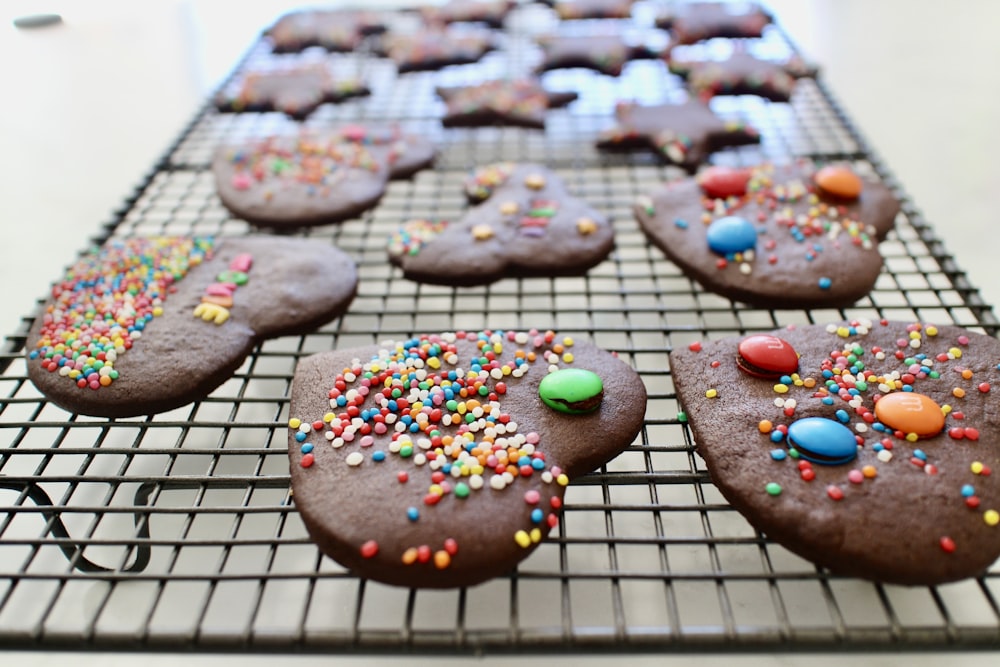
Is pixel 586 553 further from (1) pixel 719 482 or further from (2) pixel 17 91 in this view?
(2) pixel 17 91

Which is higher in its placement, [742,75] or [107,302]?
[742,75]

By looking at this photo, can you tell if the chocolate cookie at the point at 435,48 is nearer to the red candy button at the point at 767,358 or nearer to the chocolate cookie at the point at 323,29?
the chocolate cookie at the point at 323,29

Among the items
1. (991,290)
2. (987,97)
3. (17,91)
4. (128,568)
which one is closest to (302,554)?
(128,568)

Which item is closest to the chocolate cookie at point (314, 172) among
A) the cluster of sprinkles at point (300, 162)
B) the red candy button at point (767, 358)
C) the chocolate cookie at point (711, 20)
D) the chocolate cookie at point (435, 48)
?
the cluster of sprinkles at point (300, 162)

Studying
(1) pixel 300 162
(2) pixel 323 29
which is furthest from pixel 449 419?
(2) pixel 323 29

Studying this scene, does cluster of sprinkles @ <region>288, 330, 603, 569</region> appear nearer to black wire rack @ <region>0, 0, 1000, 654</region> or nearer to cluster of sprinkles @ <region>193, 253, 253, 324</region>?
black wire rack @ <region>0, 0, 1000, 654</region>

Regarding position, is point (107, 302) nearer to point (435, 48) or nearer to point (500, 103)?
point (500, 103)
